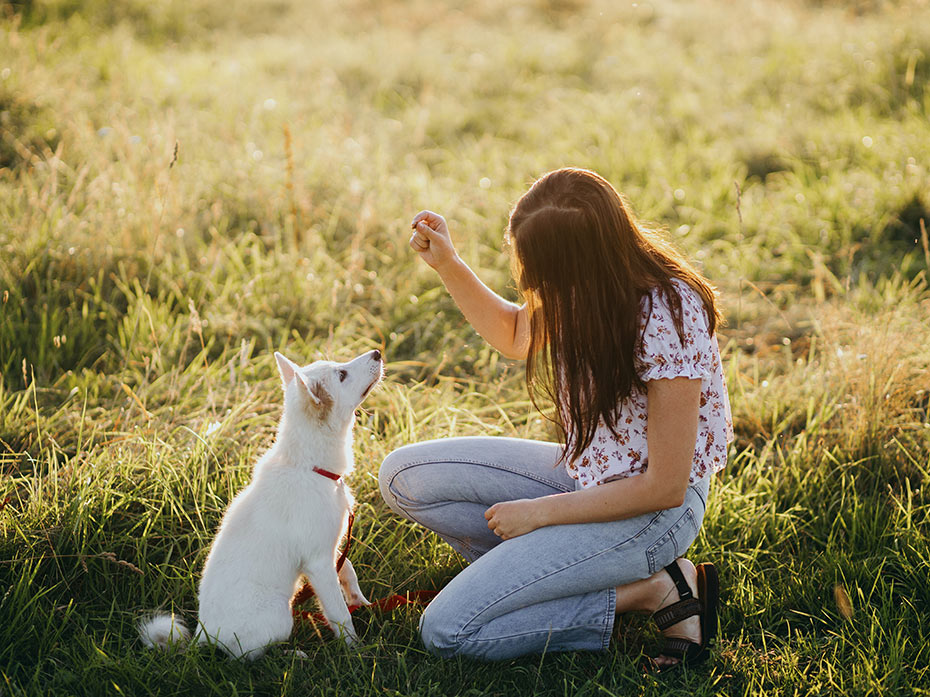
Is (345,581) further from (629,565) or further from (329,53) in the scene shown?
(329,53)

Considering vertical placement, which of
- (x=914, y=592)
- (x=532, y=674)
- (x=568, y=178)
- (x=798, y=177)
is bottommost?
(x=532, y=674)

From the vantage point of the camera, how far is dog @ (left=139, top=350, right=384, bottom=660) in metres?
2.21

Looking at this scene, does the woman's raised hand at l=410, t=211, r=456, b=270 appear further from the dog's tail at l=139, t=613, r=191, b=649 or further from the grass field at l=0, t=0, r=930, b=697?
the dog's tail at l=139, t=613, r=191, b=649

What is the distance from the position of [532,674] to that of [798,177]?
13.2ft

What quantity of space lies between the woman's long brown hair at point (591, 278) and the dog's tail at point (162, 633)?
1213 mm

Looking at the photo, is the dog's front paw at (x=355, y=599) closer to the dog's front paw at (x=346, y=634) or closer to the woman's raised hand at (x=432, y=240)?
the dog's front paw at (x=346, y=634)

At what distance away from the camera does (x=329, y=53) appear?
Result: 7887mm

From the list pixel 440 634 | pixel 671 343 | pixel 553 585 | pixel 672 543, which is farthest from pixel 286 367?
pixel 672 543

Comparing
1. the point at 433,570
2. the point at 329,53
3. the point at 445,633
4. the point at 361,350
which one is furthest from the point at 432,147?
the point at 445,633

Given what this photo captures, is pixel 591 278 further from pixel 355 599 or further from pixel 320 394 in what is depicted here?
pixel 355 599

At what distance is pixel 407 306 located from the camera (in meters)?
4.13

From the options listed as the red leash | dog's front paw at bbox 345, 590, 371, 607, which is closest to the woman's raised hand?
the red leash

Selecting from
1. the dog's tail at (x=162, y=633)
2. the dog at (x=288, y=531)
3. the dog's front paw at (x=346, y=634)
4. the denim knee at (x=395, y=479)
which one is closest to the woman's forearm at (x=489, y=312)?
the dog at (x=288, y=531)

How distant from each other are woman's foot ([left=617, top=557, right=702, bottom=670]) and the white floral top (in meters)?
0.31
